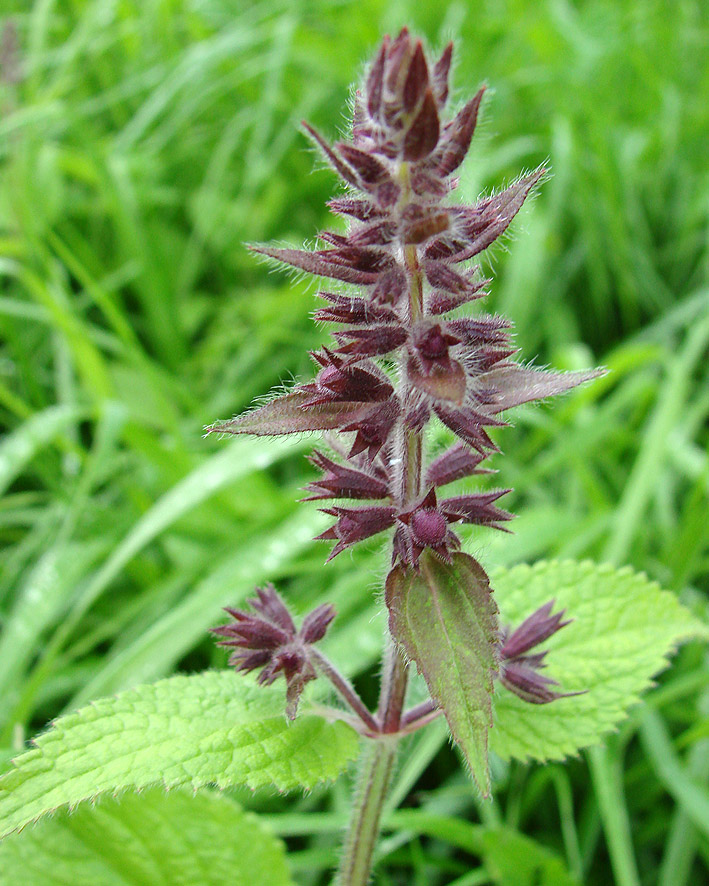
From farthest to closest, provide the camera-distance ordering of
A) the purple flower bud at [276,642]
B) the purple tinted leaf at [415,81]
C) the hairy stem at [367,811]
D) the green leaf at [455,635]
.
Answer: the hairy stem at [367,811], the purple flower bud at [276,642], the green leaf at [455,635], the purple tinted leaf at [415,81]

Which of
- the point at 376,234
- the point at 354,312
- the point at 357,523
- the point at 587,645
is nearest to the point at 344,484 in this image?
the point at 357,523

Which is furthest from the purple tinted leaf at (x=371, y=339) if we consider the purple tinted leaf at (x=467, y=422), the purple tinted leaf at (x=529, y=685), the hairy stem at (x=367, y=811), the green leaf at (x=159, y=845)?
the green leaf at (x=159, y=845)

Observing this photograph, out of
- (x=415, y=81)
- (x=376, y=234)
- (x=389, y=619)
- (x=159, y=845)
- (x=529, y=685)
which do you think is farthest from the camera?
(x=159, y=845)

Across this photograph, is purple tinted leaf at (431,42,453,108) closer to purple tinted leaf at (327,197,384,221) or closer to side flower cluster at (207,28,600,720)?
side flower cluster at (207,28,600,720)

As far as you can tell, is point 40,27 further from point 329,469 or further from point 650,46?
point 329,469

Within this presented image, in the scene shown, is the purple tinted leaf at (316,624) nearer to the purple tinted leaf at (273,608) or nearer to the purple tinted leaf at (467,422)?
the purple tinted leaf at (273,608)

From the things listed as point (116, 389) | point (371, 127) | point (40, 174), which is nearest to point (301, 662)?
point (371, 127)

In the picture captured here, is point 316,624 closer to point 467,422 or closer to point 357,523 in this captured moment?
point 357,523

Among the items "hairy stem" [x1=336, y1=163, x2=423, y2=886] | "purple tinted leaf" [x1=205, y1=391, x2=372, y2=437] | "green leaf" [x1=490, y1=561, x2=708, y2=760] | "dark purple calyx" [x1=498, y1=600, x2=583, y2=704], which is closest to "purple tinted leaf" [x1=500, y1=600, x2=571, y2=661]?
"dark purple calyx" [x1=498, y1=600, x2=583, y2=704]

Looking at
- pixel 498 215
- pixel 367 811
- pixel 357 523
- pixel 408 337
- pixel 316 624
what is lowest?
pixel 367 811
